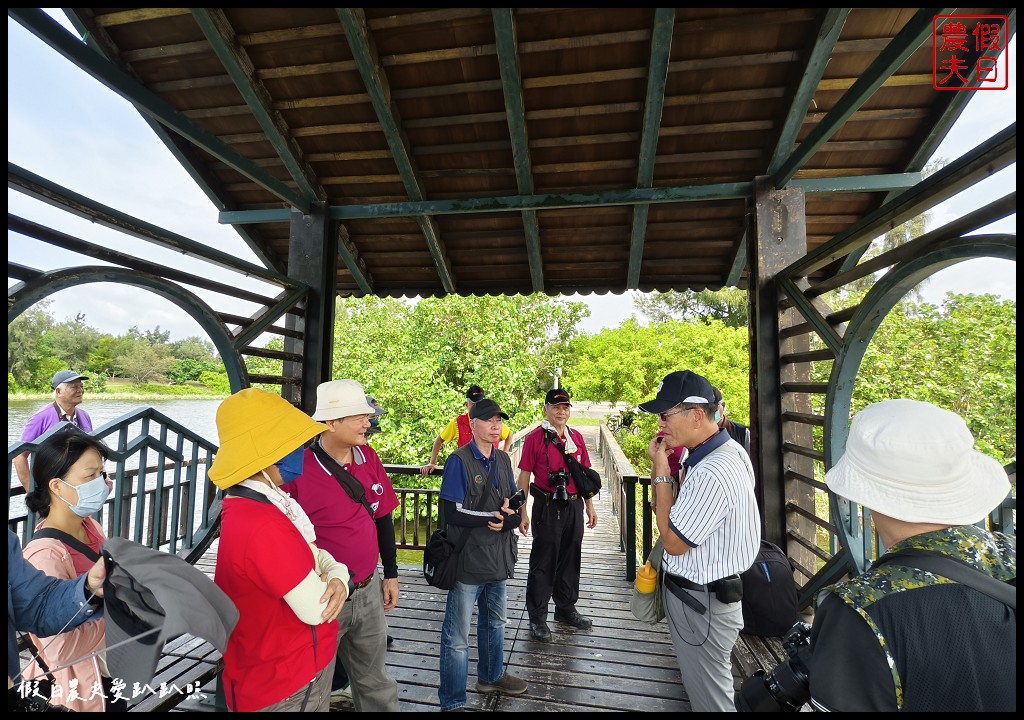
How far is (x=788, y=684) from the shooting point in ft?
4.08

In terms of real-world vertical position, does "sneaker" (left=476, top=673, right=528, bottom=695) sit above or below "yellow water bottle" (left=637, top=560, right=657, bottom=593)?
below

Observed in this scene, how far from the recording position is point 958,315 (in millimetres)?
9094

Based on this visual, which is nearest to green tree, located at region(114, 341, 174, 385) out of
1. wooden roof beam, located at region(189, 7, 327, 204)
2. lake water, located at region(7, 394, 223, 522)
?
lake water, located at region(7, 394, 223, 522)

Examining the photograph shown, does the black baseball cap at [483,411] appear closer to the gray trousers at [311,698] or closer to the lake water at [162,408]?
the gray trousers at [311,698]

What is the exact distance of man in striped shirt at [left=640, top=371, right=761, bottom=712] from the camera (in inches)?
80.4

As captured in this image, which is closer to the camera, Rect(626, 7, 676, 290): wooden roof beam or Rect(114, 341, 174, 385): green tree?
Rect(626, 7, 676, 290): wooden roof beam

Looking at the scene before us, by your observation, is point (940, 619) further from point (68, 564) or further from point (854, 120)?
point (854, 120)

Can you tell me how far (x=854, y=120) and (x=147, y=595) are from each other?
502 centimetres

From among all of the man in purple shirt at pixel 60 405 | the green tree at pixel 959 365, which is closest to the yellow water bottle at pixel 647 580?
the man in purple shirt at pixel 60 405

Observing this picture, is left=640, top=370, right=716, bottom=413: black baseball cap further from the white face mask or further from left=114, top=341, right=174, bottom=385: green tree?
left=114, top=341, right=174, bottom=385: green tree

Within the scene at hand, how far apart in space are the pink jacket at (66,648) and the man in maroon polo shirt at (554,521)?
258 cm

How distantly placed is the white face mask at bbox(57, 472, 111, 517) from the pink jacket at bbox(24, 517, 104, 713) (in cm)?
14

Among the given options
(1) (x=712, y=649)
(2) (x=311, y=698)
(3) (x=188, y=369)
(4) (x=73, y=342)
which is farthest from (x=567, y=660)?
(3) (x=188, y=369)

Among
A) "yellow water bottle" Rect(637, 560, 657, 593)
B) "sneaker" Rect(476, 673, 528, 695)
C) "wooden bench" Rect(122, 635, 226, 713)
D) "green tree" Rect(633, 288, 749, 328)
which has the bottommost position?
"sneaker" Rect(476, 673, 528, 695)
